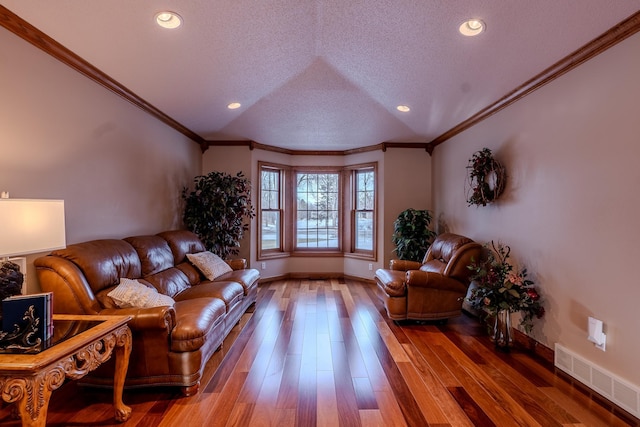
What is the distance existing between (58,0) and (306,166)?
454cm

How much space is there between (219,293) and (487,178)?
10.7 feet

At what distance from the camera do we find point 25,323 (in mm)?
1616

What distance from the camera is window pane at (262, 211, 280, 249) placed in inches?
240

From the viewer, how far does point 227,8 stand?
258 cm

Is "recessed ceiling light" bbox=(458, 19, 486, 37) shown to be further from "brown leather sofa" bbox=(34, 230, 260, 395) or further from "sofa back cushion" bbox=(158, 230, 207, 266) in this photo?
"sofa back cushion" bbox=(158, 230, 207, 266)

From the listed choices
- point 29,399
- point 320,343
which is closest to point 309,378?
point 320,343

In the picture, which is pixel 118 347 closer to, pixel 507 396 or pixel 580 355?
pixel 507 396

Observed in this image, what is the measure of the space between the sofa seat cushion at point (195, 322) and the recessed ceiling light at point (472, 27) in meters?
3.09

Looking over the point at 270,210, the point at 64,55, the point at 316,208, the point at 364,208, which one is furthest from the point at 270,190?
the point at 64,55

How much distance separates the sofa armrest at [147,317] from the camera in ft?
7.21

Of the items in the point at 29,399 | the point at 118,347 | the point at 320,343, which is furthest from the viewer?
the point at 320,343

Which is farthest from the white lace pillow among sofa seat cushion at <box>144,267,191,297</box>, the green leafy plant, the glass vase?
the green leafy plant

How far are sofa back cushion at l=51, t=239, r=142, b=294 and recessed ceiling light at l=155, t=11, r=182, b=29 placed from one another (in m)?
1.84

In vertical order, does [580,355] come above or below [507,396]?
above
